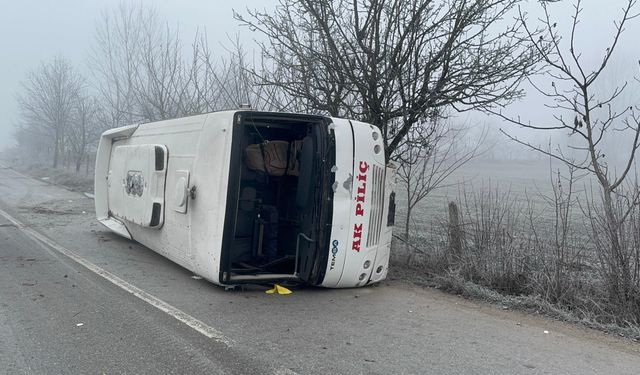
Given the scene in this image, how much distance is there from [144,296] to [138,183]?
2544 millimetres

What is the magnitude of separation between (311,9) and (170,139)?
2803 millimetres

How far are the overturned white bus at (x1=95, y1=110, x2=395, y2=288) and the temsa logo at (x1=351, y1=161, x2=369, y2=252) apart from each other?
0.01 m

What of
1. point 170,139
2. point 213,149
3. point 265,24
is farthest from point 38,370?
point 265,24

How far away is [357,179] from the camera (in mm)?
5363

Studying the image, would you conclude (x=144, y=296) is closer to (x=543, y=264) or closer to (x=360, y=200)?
(x=360, y=200)

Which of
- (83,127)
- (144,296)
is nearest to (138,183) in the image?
(144,296)

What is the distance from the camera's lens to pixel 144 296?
Answer: 509 centimetres

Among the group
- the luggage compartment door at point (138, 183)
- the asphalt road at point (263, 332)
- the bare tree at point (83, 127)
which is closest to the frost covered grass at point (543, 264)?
the asphalt road at point (263, 332)

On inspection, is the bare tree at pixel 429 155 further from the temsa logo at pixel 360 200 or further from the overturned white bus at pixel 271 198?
the temsa logo at pixel 360 200

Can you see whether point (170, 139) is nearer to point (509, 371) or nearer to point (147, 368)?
point (147, 368)

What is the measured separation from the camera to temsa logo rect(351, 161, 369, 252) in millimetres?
5355

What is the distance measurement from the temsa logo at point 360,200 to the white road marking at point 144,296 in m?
1.89

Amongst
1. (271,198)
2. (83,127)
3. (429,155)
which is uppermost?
(83,127)

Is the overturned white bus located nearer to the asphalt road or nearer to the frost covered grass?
the asphalt road
